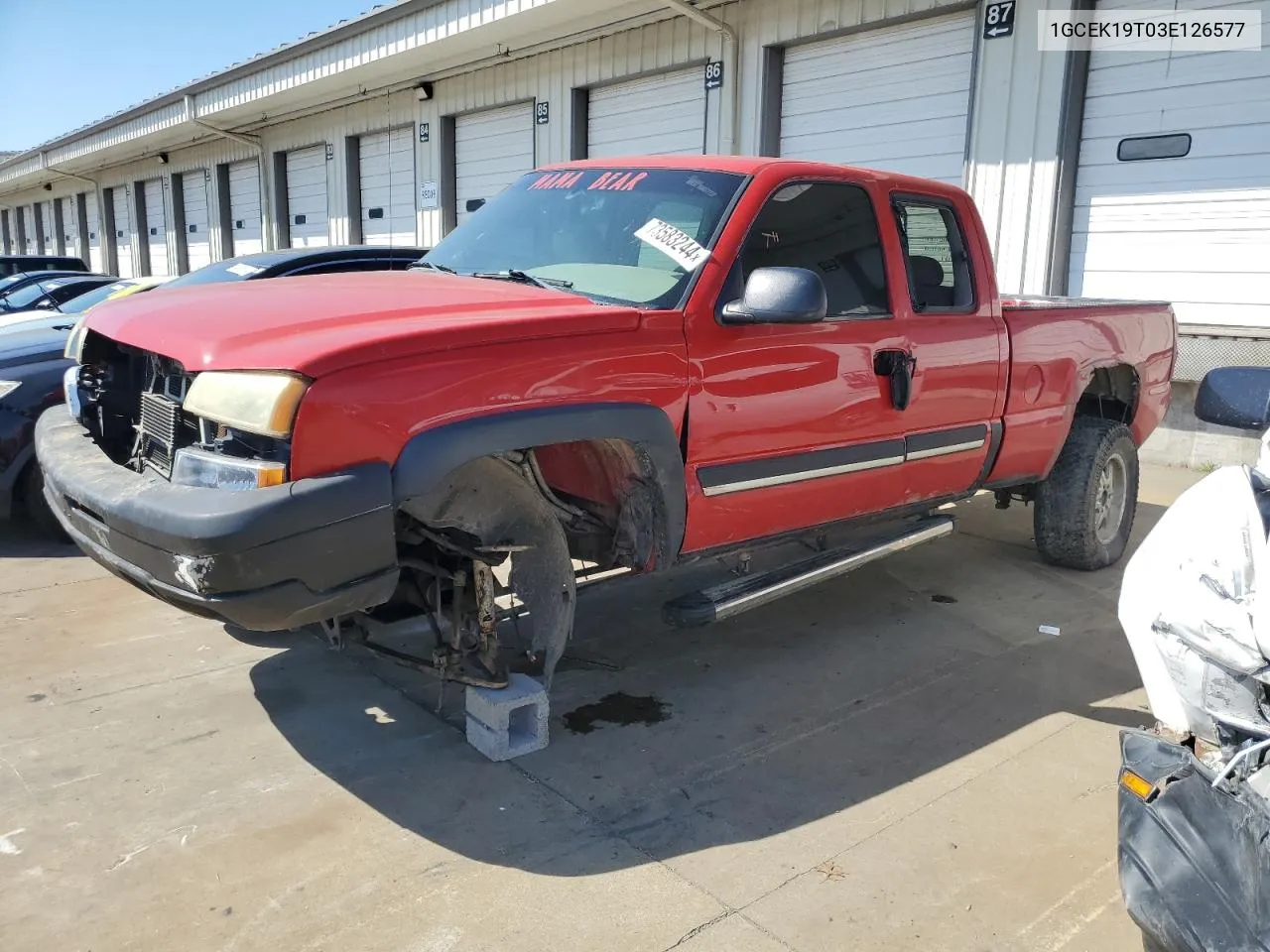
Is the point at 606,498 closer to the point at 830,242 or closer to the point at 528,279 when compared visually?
the point at 528,279

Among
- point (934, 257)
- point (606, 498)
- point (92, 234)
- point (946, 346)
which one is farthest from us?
point (92, 234)

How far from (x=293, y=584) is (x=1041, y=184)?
8281mm

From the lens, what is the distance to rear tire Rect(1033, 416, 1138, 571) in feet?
17.9

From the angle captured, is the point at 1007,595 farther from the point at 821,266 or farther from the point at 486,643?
the point at 486,643

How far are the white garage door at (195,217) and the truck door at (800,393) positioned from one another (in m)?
22.5

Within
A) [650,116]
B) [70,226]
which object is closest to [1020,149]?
[650,116]

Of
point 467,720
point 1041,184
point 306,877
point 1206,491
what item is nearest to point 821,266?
point 1206,491

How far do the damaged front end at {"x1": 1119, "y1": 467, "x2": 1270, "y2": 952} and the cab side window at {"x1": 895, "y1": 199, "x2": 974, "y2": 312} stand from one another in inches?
88.6

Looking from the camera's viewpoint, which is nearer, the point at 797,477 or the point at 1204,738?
the point at 1204,738

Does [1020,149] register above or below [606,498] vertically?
above

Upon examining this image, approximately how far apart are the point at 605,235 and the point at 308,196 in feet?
57.6

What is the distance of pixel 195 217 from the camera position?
24.3 meters

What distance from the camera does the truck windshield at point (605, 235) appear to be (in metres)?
3.50

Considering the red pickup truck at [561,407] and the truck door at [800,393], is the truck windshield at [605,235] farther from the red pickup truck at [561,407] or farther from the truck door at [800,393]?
the truck door at [800,393]
